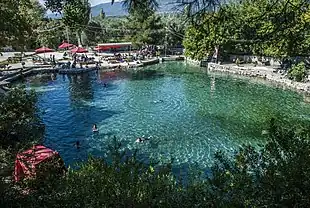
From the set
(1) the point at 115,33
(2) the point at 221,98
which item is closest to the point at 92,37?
(1) the point at 115,33

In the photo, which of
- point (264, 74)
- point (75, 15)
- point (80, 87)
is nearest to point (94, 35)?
point (75, 15)

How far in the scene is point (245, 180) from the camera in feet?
18.7

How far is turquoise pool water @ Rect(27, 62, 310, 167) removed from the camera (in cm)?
1698

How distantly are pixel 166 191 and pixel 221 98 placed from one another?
21.1 m

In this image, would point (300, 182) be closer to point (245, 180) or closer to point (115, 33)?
point (245, 180)

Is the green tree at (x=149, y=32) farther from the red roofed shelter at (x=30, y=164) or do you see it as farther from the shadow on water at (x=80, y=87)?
the red roofed shelter at (x=30, y=164)

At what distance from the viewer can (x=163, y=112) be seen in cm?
2294

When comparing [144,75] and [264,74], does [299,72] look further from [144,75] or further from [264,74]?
[144,75]

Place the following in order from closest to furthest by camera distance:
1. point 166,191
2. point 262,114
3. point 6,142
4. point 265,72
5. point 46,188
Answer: point 166,191 < point 46,188 < point 6,142 < point 262,114 < point 265,72

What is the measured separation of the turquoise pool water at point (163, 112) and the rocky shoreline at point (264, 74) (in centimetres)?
147

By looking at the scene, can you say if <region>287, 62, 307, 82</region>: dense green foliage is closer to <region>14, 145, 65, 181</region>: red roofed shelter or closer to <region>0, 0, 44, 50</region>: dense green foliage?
<region>0, 0, 44, 50</region>: dense green foliage

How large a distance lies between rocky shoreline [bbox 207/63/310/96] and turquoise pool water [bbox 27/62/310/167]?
4.84 ft

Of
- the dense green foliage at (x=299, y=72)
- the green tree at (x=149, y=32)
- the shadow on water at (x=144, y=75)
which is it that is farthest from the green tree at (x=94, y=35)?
the dense green foliage at (x=299, y=72)

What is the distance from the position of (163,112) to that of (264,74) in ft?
54.3
